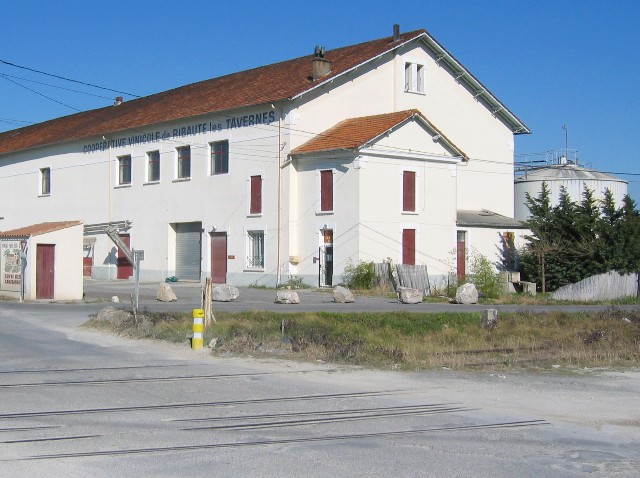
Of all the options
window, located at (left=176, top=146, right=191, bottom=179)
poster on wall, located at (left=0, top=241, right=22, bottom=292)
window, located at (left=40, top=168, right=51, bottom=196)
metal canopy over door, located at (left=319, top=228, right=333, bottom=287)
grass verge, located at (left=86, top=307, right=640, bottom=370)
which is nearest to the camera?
grass verge, located at (left=86, top=307, right=640, bottom=370)

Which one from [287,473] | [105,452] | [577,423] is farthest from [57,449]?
[577,423]

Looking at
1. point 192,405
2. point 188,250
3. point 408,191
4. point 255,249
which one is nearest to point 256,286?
point 255,249

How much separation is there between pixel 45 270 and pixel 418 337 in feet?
50.0

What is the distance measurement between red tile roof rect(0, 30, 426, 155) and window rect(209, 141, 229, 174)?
71.0 inches

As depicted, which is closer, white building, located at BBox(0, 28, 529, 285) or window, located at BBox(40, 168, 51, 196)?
white building, located at BBox(0, 28, 529, 285)

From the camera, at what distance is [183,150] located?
45438mm

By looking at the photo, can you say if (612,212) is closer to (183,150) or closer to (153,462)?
(183,150)

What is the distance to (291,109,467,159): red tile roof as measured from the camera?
38.0 metres

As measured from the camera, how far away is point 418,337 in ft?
69.4

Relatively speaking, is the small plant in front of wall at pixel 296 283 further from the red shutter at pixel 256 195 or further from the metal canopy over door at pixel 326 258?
the red shutter at pixel 256 195

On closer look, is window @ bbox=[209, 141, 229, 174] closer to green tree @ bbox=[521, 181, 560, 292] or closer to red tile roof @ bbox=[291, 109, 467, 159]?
→ red tile roof @ bbox=[291, 109, 467, 159]

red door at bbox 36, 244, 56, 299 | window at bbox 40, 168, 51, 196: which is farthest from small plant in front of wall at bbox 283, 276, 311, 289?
window at bbox 40, 168, 51, 196

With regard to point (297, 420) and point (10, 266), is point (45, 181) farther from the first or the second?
point (297, 420)

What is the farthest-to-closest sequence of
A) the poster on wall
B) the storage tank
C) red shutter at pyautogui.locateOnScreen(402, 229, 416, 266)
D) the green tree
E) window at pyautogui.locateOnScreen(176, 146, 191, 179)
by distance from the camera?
the storage tank, window at pyautogui.locateOnScreen(176, 146, 191, 179), the green tree, red shutter at pyautogui.locateOnScreen(402, 229, 416, 266), the poster on wall
